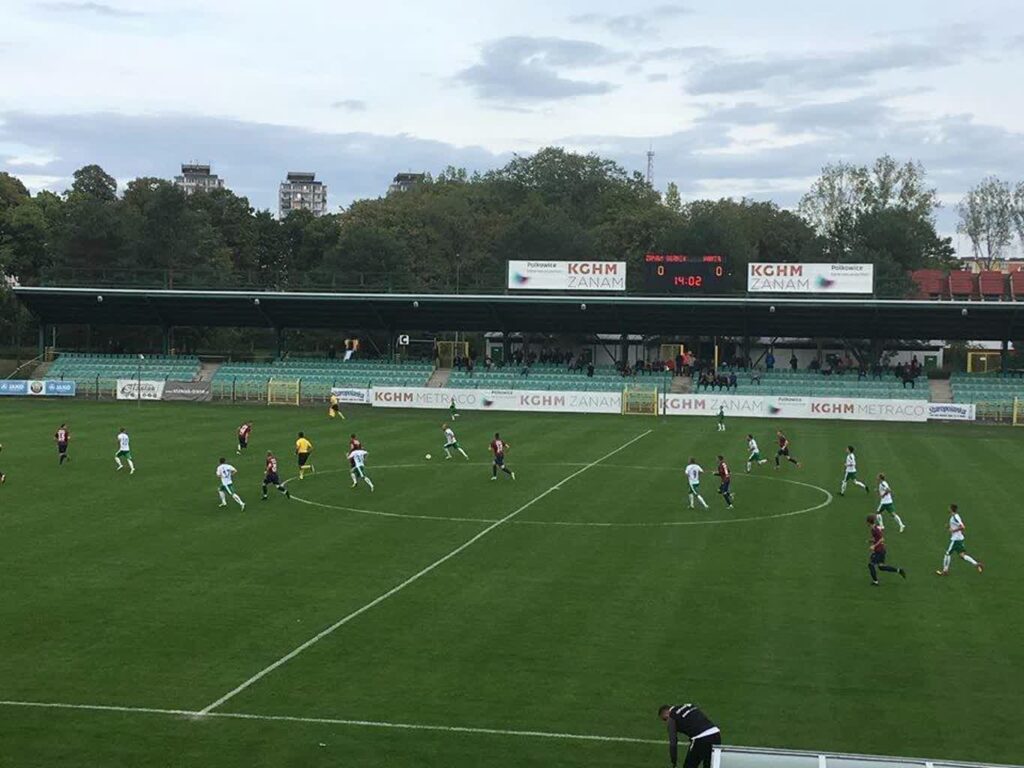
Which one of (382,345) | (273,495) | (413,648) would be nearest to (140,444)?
(273,495)

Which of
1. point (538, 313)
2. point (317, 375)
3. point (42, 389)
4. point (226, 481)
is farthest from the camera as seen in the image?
point (538, 313)

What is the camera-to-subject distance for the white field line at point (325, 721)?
18.2 metres

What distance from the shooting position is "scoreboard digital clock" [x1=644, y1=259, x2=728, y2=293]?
8788 centimetres

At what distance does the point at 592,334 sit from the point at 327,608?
75.9 meters

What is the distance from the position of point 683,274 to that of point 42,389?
157 ft

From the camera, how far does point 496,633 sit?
23.5m

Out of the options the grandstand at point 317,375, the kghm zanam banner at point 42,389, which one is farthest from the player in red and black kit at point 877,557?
the kghm zanam banner at point 42,389

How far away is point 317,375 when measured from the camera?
9112cm

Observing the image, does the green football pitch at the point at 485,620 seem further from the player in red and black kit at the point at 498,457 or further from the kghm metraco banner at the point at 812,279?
the kghm metraco banner at the point at 812,279

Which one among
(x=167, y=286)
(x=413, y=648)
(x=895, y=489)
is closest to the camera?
(x=413, y=648)

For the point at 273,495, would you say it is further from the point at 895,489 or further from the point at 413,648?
the point at 895,489

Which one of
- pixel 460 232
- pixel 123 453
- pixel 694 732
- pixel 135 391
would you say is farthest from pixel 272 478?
pixel 460 232

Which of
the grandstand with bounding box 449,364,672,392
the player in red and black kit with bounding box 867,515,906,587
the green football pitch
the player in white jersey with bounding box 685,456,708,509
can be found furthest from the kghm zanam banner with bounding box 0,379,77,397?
the player in red and black kit with bounding box 867,515,906,587

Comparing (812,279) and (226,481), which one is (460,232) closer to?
(812,279)
